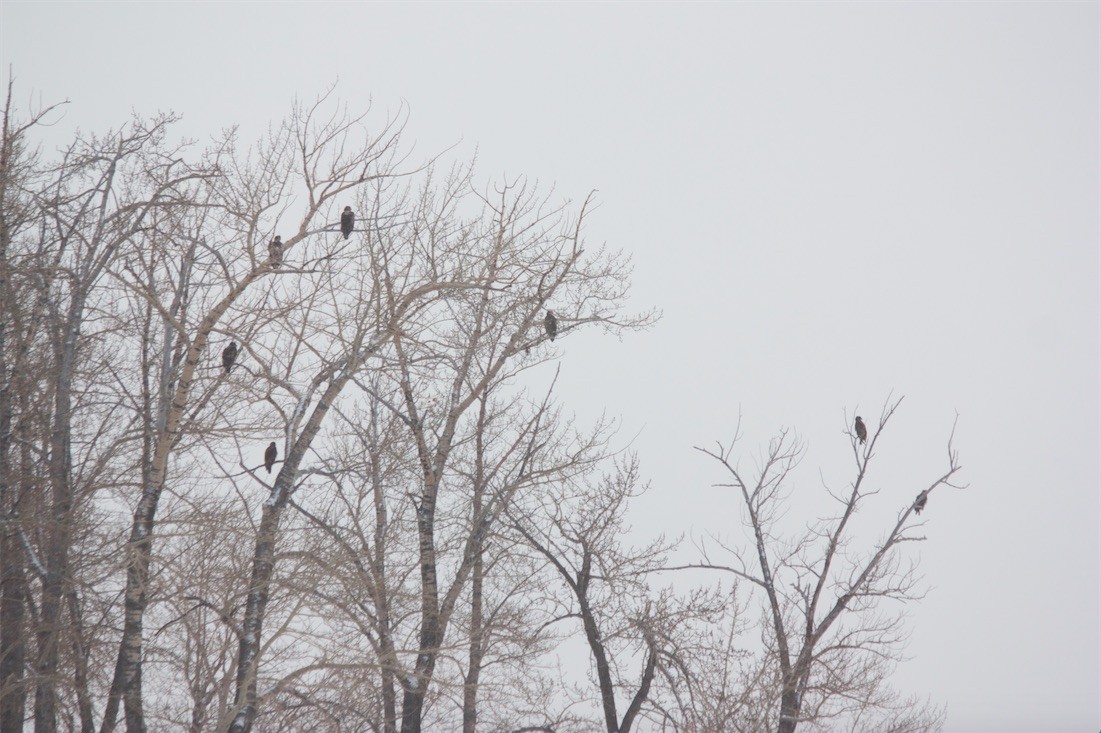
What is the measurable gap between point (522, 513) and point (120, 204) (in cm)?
901

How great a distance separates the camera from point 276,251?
12.2m

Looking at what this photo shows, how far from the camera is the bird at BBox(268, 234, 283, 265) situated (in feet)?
40.0

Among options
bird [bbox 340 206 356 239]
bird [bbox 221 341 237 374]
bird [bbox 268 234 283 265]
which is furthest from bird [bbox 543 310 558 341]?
bird [bbox 221 341 237 374]

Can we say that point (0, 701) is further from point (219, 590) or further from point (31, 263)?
point (31, 263)

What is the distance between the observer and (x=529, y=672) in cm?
1770

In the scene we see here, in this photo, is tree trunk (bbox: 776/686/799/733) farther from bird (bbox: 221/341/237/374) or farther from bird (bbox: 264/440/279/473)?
bird (bbox: 221/341/237/374)

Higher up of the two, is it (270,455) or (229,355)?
(229,355)

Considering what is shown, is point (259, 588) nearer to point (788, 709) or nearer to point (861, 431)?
point (788, 709)

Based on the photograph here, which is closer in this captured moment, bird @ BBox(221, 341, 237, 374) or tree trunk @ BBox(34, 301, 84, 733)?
tree trunk @ BBox(34, 301, 84, 733)

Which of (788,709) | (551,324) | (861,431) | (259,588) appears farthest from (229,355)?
(861,431)

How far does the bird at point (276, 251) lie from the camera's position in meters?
12.2

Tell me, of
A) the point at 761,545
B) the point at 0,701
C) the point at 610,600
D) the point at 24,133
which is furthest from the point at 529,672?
the point at 24,133

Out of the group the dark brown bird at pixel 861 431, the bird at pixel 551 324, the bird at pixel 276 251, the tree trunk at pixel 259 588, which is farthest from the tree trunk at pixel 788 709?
the bird at pixel 276 251

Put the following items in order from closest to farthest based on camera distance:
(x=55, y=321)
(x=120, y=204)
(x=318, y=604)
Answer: (x=318, y=604) → (x=55, y=321) → (x=120, y=204)
